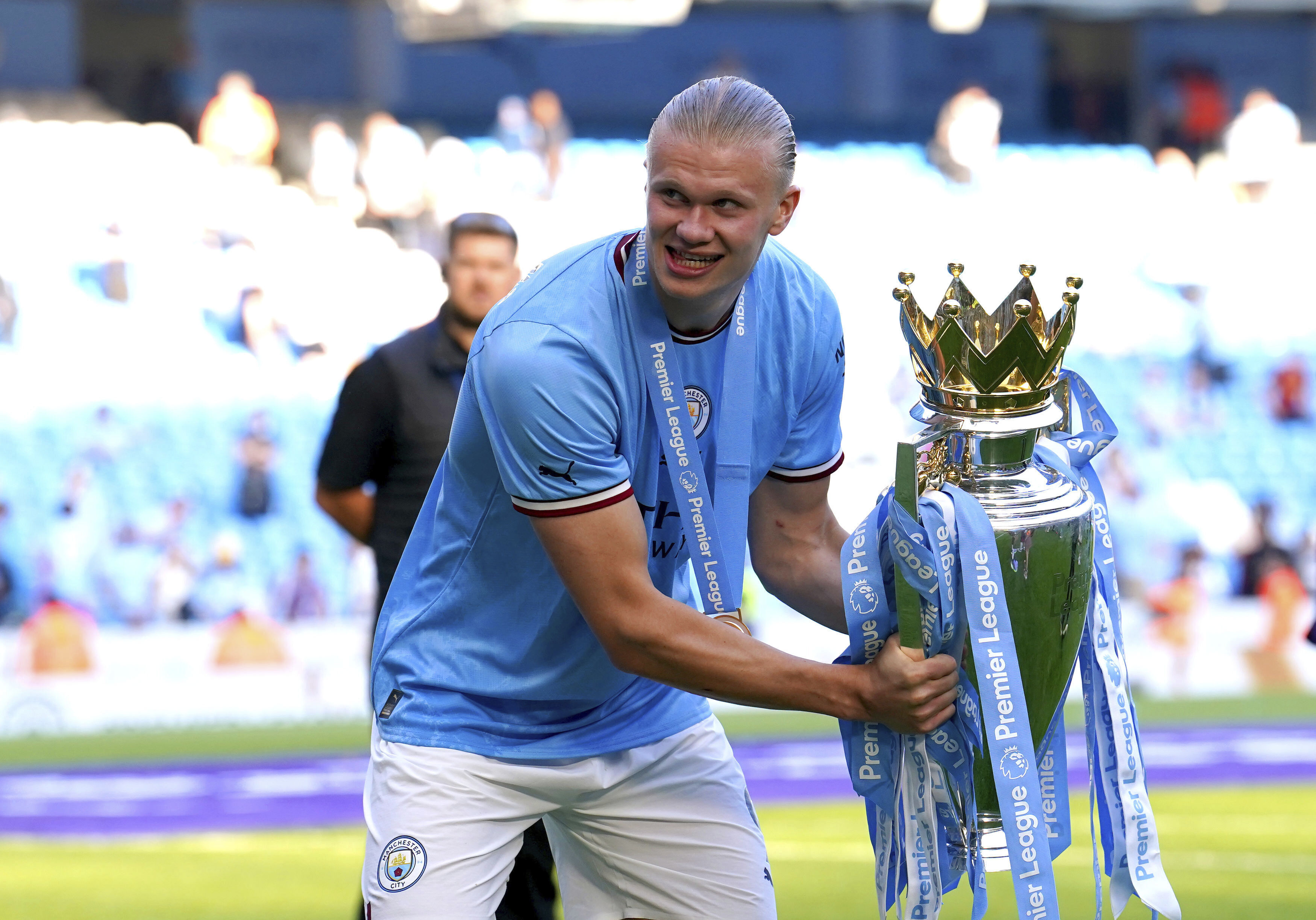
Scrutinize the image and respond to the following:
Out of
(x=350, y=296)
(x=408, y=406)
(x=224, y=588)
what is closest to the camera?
(x=408, y=406)

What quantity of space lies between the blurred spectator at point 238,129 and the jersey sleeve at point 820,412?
1126 centimetres

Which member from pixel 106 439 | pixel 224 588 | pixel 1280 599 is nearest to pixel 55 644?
pixel 224 588

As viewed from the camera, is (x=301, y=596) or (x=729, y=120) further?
(x=301, y=596)

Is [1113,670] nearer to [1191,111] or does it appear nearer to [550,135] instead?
[550,135]

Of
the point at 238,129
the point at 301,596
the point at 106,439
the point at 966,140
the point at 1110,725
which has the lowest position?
the point at 301,596

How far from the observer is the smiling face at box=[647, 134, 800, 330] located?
1.97 meters

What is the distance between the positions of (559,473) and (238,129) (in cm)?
1176

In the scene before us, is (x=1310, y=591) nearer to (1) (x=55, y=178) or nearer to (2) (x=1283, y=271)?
(2) (x=1283, y=271)

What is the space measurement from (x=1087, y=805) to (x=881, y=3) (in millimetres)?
9747

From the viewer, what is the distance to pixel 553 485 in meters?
2.03

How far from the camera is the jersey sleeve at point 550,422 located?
2.02 meters

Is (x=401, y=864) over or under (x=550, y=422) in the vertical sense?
under

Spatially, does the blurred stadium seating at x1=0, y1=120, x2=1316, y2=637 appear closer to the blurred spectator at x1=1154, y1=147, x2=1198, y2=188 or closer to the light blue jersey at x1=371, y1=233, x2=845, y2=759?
the blurred spectator at x1=1154, y1=147, x2=1198, y2=188

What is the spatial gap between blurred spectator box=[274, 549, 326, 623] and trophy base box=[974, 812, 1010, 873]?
7.84 meters
